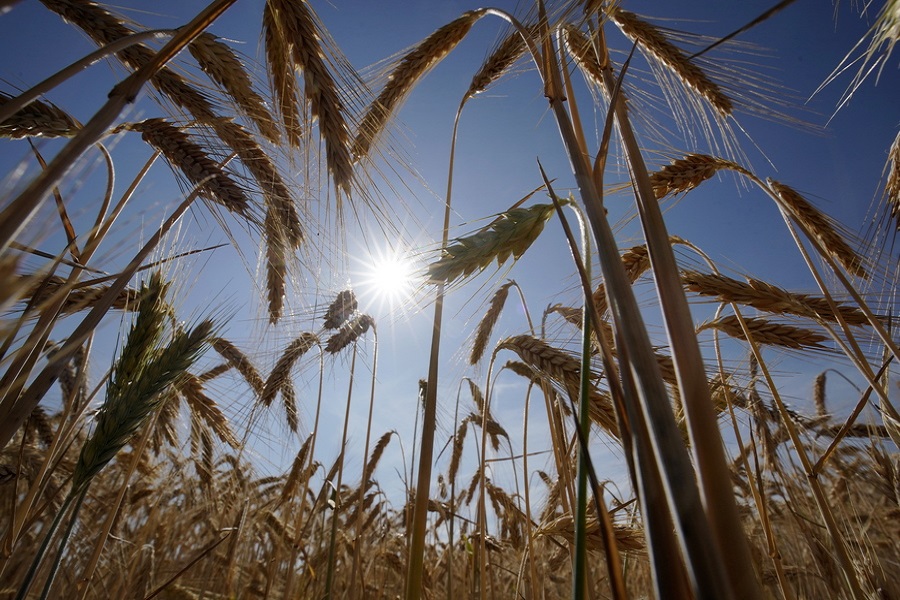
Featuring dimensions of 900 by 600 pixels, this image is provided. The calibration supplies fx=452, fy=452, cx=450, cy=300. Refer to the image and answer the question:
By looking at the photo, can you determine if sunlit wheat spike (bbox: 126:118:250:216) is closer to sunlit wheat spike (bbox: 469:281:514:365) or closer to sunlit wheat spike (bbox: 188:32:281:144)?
sunlit wheat spike (bbox: 188:32:281:144)

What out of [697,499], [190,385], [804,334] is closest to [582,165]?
[697,499]

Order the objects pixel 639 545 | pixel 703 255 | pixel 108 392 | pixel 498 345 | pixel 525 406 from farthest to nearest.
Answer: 1. pixel 525 406
2. pixel 703 255
3. pixel 498 345
4. pixel 639 545
5. pixel 108 392

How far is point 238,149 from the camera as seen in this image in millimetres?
1927

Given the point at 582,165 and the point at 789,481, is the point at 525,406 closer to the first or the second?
the point at 789,481

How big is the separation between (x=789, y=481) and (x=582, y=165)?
265cm

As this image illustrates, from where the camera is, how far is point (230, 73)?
176 centimetres

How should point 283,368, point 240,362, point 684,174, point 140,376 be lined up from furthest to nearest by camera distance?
point 240,362, point 283,368, point 684,174, point 140,376

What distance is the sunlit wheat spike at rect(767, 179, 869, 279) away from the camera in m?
2.65

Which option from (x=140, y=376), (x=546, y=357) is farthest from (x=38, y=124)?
(x=546, y=357)

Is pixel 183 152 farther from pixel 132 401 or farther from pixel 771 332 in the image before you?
pixel 771 332

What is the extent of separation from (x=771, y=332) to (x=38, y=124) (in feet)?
10.8

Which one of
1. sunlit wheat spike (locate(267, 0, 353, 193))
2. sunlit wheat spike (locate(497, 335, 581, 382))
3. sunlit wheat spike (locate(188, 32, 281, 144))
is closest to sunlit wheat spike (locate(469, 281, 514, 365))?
sunlit wheat spike (locate(497, 335, 581, 382))

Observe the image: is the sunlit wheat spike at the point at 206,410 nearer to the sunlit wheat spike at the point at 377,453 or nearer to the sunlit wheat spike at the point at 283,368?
the sunlit wheat spike at the point at 283,368

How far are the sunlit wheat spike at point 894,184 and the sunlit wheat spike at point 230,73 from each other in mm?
2792
